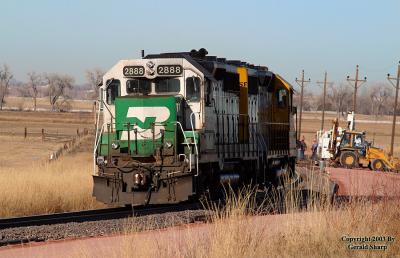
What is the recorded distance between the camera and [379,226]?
33.9 feet

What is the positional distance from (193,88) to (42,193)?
564 centimetres

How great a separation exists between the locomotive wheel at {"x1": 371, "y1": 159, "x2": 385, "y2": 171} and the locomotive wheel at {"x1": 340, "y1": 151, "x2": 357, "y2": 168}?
132cm

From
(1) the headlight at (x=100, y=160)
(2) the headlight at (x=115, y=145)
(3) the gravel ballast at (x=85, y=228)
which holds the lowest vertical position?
(3) the gravel ballast at (x=85, y=228)

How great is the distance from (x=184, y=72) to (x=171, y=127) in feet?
4.83

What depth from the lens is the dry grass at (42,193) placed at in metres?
17.6

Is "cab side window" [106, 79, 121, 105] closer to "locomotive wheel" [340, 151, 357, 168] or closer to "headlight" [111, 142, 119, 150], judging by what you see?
"headlight" [111, 142, 119, 150]

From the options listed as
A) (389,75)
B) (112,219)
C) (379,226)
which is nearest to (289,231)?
(379,226)

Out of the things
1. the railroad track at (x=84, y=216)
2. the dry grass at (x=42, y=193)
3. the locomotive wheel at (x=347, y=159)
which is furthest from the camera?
the locomotive wheel at (x=347, y=159)

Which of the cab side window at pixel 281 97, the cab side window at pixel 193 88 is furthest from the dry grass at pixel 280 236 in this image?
the cab side window at pixel 281 97

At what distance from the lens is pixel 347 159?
Answer: 45.2 meters

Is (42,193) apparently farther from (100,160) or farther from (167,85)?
(167,85)

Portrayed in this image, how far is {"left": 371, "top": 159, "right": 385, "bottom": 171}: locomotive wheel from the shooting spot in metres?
43.6

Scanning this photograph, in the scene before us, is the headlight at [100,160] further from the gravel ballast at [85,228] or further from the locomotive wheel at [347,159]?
the locomotive wheel at [347,159]

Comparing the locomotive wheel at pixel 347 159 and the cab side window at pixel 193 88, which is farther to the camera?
the locomotive wheel at pixel 347 159
